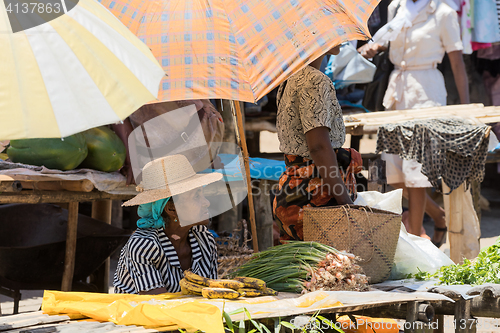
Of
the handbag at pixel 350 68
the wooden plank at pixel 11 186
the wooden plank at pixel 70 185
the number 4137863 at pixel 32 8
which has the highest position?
the handbag at pixel 350 68

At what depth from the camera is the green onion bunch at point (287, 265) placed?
238 cm

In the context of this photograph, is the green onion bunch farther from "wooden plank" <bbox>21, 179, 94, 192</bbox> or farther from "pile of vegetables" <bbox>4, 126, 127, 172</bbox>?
"pile of vegetables" <bbox>4, 126, 127, 172</bbox>

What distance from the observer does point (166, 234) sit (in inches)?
110

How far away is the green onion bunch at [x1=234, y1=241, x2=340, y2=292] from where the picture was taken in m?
2.38

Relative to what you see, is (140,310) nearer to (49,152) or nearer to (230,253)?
(49,152)

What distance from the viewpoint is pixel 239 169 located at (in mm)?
A: 4402

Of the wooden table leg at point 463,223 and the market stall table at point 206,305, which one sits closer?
the market stall table at point 206,305

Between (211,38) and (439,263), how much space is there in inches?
76.1

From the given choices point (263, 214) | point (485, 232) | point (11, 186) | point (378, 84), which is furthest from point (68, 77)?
point (485, 232)

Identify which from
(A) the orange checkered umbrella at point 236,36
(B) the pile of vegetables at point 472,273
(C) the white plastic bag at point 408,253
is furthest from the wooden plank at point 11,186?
(B) the pile of vegetables at point 472,273

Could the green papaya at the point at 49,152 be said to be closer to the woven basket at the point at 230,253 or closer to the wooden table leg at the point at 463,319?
the woven basket at the point at 230,253

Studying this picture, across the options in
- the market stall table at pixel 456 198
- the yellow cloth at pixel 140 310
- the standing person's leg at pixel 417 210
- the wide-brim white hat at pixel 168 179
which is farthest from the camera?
the standing person's leg at pixel 417 210

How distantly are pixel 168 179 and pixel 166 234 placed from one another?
0.30 m

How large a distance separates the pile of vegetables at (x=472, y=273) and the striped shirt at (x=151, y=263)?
128 cm
